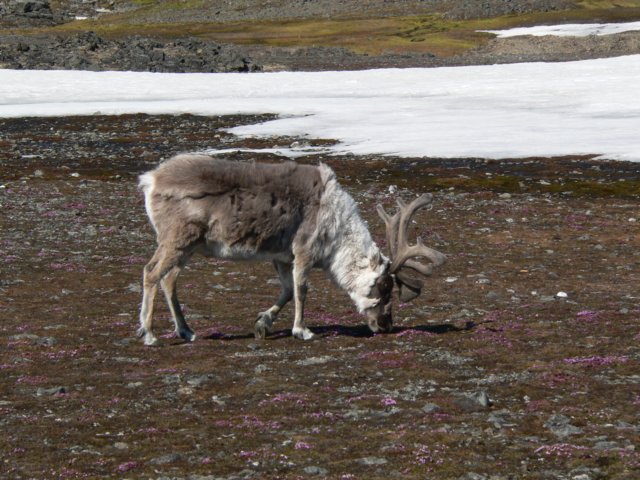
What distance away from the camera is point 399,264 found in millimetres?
17594

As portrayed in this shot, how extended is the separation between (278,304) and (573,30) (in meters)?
130

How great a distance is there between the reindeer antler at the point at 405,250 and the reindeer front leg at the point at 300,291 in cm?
160

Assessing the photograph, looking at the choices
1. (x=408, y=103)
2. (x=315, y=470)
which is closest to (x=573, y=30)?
(x=408, y=103)

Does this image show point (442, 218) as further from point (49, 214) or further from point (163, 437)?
point (163, 437)

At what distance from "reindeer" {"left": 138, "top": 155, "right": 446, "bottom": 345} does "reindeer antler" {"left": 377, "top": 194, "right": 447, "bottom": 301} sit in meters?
0.02

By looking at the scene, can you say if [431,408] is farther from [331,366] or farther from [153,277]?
[153,277]

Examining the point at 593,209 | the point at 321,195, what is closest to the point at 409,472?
the point at 321,195

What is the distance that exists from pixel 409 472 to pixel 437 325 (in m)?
8.21

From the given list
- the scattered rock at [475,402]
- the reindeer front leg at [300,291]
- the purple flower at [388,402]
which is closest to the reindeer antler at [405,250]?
the reindeer front leg at [300,291]

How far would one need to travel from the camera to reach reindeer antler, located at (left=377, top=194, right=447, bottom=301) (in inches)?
689

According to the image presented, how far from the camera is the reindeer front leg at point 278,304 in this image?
17078 millimetres

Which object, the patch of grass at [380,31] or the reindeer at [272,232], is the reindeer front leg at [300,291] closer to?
the reindeer at [272,232]

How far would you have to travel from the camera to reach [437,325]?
1844 cm

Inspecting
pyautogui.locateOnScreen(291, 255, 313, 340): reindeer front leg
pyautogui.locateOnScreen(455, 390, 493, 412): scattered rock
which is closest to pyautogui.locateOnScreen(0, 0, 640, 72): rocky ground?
pyautogui.locateOnScreen(291, 255, 313, 340): reindeer front leg
